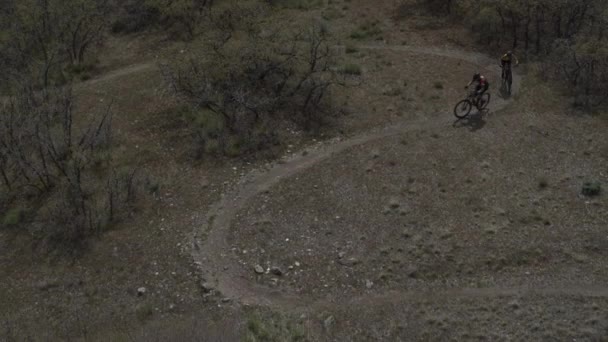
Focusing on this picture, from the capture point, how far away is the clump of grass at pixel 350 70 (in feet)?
86.2

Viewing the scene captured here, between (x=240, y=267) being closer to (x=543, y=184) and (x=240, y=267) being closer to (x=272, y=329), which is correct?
(x=272, y=329)

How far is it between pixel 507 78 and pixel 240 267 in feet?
49.5

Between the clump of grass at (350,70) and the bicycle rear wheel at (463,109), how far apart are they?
5535 millimetres

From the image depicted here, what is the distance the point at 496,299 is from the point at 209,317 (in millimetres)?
7566

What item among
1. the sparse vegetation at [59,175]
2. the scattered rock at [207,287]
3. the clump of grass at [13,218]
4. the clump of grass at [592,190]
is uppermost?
the sparse vegetation at [59,175]

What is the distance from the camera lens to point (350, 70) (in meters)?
26.3

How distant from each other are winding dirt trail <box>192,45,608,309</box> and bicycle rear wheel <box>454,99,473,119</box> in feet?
1.11

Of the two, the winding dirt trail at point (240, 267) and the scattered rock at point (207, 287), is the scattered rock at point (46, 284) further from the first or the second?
the scattered rock at point (207, 287)

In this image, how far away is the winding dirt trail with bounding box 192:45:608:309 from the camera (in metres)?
14.9

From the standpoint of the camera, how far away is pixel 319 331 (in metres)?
13.8

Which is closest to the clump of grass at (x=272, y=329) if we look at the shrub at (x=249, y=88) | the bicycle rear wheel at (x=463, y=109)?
the shrub at (x=249, y=88)

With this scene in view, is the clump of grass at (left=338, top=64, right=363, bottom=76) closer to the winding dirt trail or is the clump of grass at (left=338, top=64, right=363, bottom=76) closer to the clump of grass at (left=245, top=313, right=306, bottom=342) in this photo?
the winding dirt trail

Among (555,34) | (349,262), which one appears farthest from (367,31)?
(349,262)

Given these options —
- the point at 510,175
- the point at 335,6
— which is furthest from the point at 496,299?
the point at 335,6
